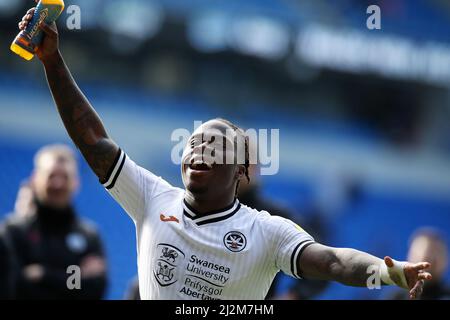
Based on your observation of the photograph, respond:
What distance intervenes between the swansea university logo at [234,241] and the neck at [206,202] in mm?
144

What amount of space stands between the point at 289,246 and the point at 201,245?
39 centimetres

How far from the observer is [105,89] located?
13.8m

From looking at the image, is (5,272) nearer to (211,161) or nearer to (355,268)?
(211,161)

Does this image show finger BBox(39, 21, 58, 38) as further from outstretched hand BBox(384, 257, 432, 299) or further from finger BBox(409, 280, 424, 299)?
finger BBox(409, 280, 424, 299)

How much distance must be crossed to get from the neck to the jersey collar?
0.05 feet

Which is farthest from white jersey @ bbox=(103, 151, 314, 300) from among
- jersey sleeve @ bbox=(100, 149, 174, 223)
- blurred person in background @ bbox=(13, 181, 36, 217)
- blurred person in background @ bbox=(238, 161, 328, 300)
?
blurred person in background @ bbox=(13, 181, 36, 217)

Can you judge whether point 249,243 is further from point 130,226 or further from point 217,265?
point 130,226

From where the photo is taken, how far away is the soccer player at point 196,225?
3832mm

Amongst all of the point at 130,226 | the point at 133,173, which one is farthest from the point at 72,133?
the point at 130,226

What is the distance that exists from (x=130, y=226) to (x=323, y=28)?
697cm

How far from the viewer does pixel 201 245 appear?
385 centimetres

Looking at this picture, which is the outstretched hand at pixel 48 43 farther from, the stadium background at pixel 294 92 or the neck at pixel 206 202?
the stadium background at pixel 294 92

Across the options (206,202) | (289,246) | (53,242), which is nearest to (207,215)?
(206,202)

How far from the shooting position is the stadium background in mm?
13227
